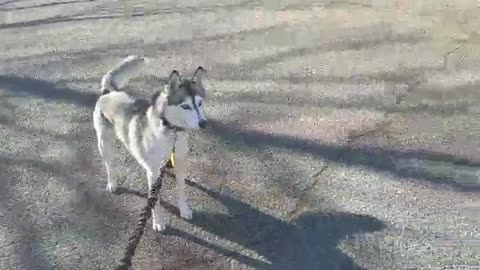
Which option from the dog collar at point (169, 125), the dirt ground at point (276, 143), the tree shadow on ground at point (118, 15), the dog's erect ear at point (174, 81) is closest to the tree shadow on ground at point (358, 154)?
the dirt ground at point (276, 143)

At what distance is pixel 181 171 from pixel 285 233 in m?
0.80

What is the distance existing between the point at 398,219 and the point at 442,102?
6.00 feet

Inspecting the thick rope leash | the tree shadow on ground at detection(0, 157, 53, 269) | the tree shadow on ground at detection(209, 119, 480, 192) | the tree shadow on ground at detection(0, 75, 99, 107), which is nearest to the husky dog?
the thick rope leash

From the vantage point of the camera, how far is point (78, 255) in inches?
159

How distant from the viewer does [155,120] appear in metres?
3.87

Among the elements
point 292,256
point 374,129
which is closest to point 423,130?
point 374,129

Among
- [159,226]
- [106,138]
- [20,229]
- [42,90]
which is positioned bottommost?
[20,229]

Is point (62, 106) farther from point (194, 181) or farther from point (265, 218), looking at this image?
point (265, 218)

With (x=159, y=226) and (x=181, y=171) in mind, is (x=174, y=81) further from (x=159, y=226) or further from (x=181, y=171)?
(x=159, y=226)

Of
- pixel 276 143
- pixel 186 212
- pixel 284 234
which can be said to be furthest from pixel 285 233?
pixel 276 143

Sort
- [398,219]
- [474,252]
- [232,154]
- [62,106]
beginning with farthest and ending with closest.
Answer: [62,106], [232,154], [398,219], [474,252]

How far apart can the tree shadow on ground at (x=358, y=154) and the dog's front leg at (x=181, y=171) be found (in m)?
1.03

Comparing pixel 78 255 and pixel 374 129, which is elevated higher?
pixel 374 129

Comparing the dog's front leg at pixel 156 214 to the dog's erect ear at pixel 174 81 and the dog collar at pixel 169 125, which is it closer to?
the dog collar at pixel 169 125
